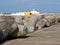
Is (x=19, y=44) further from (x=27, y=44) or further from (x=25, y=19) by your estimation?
(x=25, y=19)

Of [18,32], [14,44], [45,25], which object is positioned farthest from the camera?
[45,25]

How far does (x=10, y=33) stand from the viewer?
336 inches

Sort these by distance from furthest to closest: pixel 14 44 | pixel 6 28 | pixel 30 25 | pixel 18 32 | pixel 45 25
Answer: pixel 45 25, pixel 30 25, pixel 18 32, pixel 6 28, pixel 14 44

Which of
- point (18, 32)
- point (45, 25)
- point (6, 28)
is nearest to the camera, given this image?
point (6, 28)

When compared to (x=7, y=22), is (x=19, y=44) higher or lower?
lower

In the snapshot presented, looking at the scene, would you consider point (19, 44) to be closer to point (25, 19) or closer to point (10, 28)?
point (10, 28)

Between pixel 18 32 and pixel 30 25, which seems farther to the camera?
pixel 30 25

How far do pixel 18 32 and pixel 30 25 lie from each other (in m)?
4.03

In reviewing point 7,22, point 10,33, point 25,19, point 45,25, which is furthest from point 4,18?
point 45,25

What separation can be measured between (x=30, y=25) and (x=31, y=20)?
444mm

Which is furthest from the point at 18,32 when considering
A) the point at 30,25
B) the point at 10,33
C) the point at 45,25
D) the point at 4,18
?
the point at 45,25

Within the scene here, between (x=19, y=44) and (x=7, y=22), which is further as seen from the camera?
(x=7, y=22)

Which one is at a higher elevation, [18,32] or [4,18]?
[4,18]

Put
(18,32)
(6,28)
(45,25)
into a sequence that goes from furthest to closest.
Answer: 1. (45,25)
2. (18,32)
3. (6,28)
